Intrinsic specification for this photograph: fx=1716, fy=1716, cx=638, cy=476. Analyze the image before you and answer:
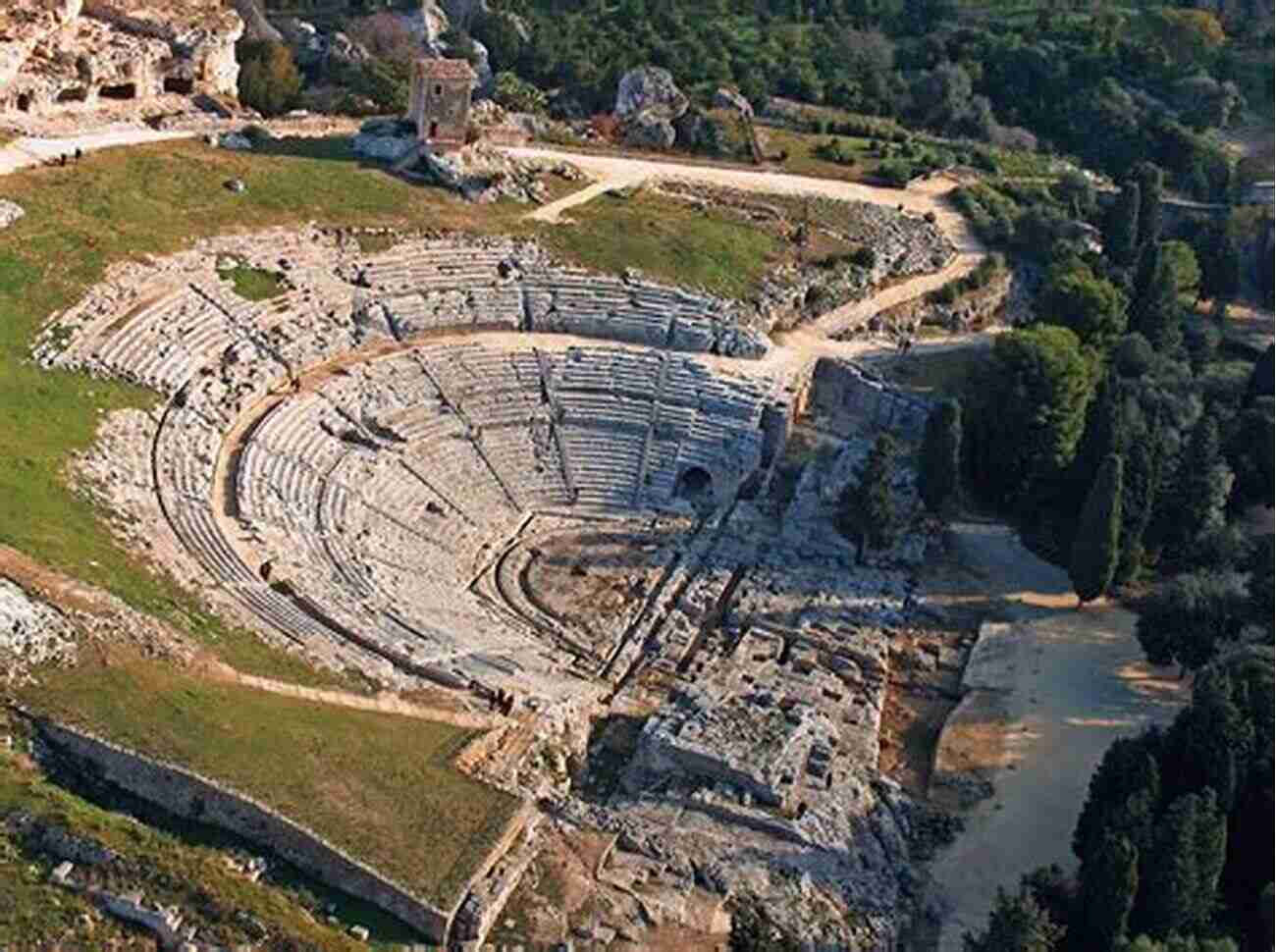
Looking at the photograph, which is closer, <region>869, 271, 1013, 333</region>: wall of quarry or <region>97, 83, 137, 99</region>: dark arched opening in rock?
<region>869, 271, 1013, 333</region>: wall of quarry

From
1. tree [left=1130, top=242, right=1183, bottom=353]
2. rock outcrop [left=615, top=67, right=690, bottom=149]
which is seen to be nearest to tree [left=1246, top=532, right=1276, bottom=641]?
tree [left=1130, top=242, right=1183, bottom=353]

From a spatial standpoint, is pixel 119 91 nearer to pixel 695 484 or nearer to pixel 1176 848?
pixel 695 484

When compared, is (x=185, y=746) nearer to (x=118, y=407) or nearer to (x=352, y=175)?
(x=118, y=407)

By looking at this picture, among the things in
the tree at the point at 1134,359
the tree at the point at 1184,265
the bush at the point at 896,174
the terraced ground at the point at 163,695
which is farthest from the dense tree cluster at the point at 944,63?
the terraced ground at the point at 163,695

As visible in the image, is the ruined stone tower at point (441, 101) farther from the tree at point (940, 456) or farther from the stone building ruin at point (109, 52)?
the tree at point (940, 456)

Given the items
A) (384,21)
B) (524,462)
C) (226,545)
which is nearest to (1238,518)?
Result: (524,462)

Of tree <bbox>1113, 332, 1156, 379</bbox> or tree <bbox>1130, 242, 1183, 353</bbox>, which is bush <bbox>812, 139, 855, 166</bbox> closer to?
tree <bbox>1130, 242, 1183, 353</bbox>
